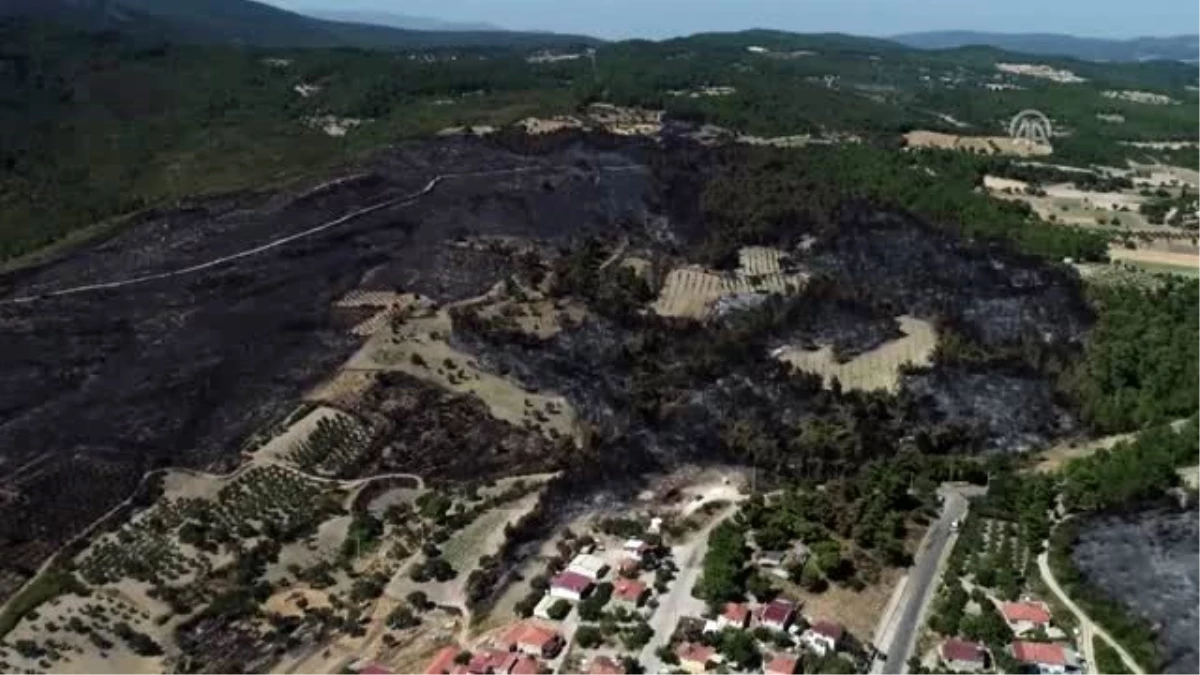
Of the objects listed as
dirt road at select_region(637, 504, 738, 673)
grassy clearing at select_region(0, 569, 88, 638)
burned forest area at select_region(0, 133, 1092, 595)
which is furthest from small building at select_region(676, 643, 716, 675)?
grassy clearing at select_region(0, 569, 88, 638)

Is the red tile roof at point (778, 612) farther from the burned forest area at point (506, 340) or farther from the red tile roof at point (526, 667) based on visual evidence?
the burned forest area at point (506, 340)

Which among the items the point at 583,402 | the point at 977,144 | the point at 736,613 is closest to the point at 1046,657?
the point at 736,613

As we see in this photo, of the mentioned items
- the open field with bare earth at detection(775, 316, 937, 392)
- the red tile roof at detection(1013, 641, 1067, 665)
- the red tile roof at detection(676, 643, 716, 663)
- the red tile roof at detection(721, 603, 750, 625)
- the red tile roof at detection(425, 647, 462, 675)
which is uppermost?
the open field with bare earth at detection(775, 316, 937, 392)

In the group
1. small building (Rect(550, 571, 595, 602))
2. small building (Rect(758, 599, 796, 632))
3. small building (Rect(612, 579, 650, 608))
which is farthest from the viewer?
small building (Rect(550, 571, 595, 602))

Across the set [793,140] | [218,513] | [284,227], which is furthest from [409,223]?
[793,140]

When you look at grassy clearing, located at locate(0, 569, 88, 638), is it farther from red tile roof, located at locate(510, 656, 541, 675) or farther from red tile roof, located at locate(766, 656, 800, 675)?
red tile roof, located at locate(766, 656, 800, 675)

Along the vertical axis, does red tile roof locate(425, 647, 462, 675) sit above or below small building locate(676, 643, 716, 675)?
below
